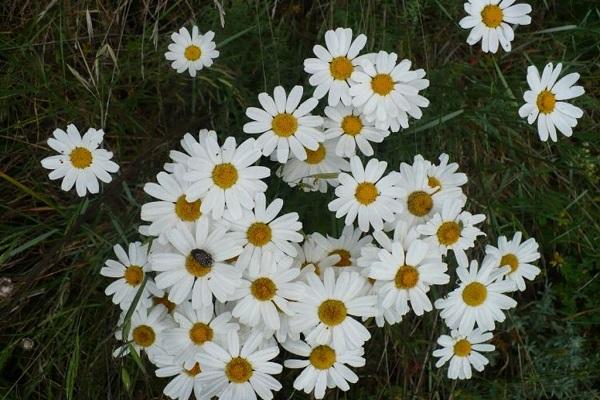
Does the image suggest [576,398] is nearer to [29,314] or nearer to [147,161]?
[147,161]

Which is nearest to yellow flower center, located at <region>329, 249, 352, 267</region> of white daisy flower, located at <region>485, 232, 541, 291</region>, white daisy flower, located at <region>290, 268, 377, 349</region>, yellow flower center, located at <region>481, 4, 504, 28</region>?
white daisy flower, located at <region>290, 268, 377, 349</region>

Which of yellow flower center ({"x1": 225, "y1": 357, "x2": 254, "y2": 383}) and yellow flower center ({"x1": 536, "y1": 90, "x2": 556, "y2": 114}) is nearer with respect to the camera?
yellow flower center ({"x1": 225, "y1": 357, "x2": 254, "y2": 383})

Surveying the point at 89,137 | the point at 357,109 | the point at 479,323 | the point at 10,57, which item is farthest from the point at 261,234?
the point at 10,57

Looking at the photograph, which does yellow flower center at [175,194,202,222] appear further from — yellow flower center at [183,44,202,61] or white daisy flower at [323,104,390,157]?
yellow flower center at [183,44,202,61]

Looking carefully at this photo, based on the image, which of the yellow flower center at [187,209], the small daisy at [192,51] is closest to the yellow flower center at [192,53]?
the small daisy at [192,51]

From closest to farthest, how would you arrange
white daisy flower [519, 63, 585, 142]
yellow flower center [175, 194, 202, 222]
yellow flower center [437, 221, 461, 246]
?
yellow flower center [175, 194, 202, 222] → yellow flower center [437, 221, 461, 246] → white daisy flower [519, 63, 585, 142]
